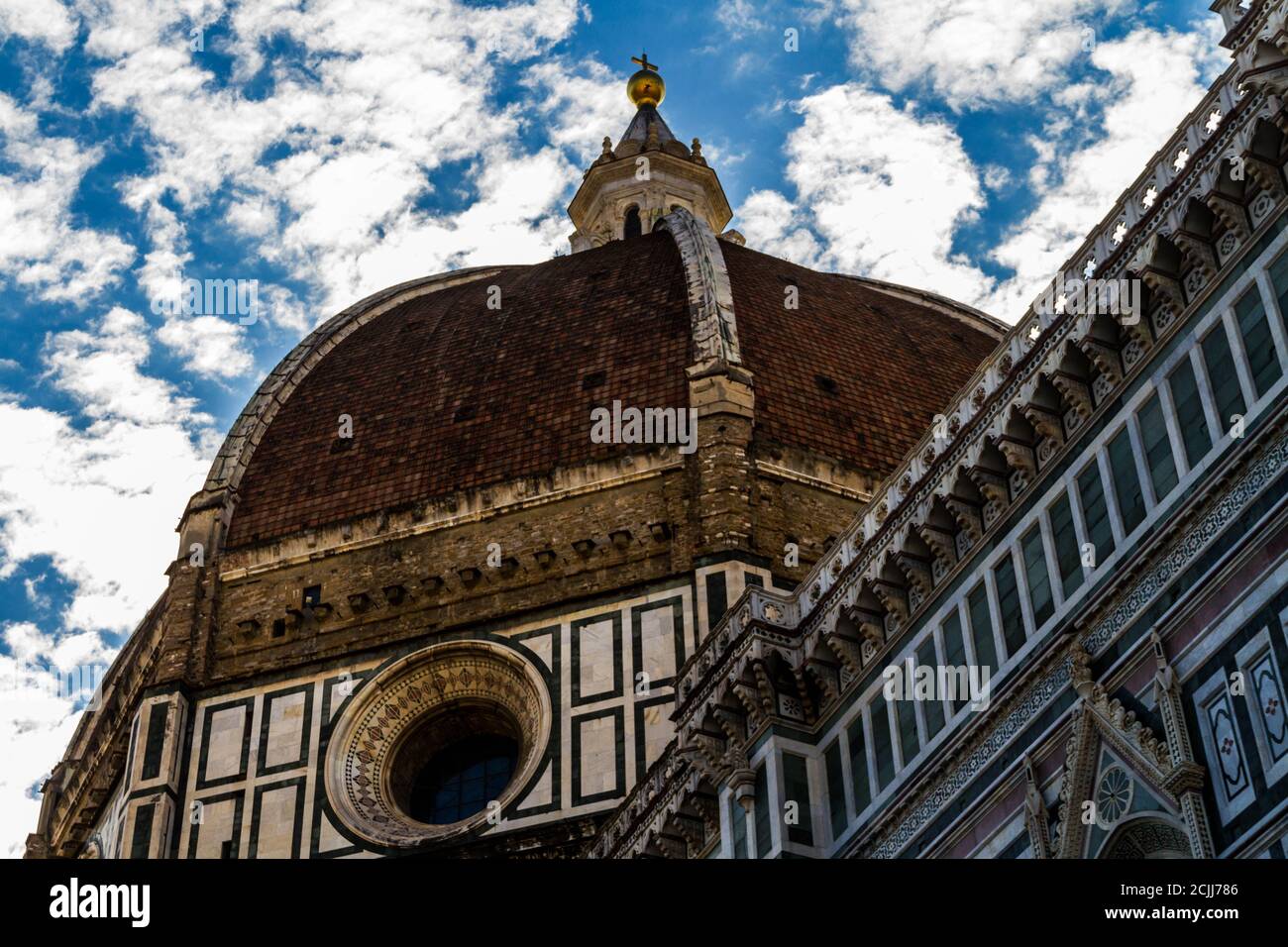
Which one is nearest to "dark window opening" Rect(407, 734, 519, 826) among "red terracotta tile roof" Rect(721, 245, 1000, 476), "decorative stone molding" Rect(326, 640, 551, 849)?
"decorative stone molding" Rect(326, 640, 551, 849)

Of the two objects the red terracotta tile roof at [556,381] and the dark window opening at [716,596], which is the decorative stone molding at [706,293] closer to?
the red terracotta tile roof at [556,381]

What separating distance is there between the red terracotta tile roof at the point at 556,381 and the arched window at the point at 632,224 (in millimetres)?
9929

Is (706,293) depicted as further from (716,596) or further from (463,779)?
(463,779)

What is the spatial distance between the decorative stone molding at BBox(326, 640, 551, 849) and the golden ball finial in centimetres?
2837

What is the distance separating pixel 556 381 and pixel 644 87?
2274 centimetres

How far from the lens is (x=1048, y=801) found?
1927 cm

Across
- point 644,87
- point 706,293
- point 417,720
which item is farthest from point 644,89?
point 417,720

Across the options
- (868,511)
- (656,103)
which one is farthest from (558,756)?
(656,103)

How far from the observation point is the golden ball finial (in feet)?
208

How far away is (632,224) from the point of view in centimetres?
5859

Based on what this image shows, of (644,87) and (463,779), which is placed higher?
(644,87)

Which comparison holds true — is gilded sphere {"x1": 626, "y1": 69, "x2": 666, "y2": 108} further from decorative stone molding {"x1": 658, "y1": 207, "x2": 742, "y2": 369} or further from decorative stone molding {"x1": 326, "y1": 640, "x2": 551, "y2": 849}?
decorative stone molding {"x1": 326, "y1": 640, "x2": 551, "y2": 849}

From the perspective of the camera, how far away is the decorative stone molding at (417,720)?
1412 inches

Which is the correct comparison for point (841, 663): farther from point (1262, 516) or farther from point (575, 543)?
point (575, 543)
